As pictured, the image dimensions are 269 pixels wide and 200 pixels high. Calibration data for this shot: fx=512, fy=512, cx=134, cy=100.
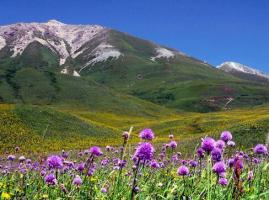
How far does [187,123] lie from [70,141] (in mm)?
44219

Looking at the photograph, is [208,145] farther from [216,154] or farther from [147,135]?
[147,135]

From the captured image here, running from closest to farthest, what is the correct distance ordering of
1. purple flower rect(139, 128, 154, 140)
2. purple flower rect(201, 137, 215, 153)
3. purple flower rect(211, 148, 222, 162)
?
purple flower rect(201, 137, 215, 153)
purple flower rect(139, 128, 154, 140)
purple flower rect(211, 148, 222, 162)

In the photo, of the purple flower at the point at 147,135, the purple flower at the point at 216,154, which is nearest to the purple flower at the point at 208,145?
the purple flower at the point at 216,154

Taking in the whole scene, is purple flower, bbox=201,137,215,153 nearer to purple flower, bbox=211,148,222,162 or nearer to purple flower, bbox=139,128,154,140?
purple flower, bbox=211,148,222,162

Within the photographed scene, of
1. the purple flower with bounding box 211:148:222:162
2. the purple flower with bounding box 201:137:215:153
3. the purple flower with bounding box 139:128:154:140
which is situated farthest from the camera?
the purple flower with bounding box 211:148:222:162

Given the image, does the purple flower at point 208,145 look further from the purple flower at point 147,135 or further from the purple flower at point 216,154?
the purple flower at point 147,135

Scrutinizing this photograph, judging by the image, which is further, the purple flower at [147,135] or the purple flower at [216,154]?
the purple flower at [216,154]

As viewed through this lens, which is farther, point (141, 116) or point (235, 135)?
point (141, 116)

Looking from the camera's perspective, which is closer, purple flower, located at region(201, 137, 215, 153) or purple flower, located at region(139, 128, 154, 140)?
purple flower, located at region(201, 137, 215, 153)

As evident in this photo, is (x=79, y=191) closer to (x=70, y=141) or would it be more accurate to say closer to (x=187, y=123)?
(x=70, y=141)

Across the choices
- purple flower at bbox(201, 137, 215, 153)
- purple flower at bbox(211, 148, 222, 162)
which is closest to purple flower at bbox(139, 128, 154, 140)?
purple flower at bbox(201, 137, 215, 153)

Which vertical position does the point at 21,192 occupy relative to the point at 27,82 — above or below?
below

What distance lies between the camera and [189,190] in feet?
23.2

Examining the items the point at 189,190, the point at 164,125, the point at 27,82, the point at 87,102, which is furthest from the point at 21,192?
the point at 27,82
